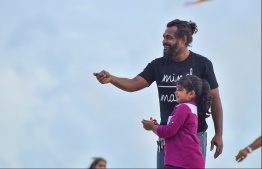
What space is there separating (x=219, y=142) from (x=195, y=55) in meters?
1.08

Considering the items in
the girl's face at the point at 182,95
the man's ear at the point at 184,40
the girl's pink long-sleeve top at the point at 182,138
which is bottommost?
the girl's pink long-sleeve top at the point at 182,138

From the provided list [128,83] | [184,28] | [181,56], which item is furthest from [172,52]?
[128,83]

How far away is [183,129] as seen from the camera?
378 inches

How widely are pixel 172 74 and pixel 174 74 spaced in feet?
0.08

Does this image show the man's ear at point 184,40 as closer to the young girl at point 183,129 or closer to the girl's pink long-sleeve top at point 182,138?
the young girl at point 183,129

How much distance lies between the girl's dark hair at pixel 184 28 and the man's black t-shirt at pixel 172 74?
215 mm

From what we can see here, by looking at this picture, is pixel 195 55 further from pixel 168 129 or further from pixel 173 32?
pixel 168 129

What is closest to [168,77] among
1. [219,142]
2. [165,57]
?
[165,57]

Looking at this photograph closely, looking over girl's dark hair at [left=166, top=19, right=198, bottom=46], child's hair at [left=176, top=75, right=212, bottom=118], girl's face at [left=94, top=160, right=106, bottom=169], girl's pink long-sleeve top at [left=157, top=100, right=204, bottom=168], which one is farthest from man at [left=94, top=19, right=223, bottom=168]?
girl's face at [left=94, top=160, right=106, bottom=169]

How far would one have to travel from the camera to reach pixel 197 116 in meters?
9.85

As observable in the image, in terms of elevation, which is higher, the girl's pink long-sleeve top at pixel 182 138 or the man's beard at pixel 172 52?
the man's beard at pixel 172 52

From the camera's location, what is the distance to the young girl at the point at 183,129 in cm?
950

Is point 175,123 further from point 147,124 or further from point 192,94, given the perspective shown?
point 192,94

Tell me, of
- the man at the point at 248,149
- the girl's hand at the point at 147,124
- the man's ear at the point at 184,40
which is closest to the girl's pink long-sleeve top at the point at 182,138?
the girl's hand at the point at 147,124
